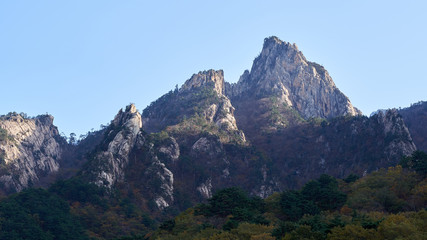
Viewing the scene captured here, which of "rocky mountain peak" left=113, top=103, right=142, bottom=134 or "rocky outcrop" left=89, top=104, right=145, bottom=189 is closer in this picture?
"rocky outcrop" left=89, top=104, right=145, bottom=189

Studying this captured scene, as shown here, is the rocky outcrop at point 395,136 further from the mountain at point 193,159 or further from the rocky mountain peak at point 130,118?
the rocky mountain peak at point 130,118

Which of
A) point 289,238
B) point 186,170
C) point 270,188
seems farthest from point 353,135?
point 289,238

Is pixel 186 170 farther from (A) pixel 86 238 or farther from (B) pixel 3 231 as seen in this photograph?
(B) pixel 3 231

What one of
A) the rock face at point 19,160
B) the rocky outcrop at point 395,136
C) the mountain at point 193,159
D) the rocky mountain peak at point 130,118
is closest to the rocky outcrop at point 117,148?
the rocky mountain peak at point 130,118

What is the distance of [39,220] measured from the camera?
355ft

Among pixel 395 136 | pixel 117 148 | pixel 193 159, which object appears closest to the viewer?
pixel 117 148

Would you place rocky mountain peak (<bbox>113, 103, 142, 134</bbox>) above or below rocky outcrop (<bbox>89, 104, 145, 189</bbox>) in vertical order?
above

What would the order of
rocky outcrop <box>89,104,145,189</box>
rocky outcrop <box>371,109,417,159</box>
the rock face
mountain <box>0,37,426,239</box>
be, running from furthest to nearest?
the rock face, rocky outcrop <box>371,109,417,159</box>, rocky outcrop <box>89,104,145,189</box>, mountain <box>0,37,426,239</box>

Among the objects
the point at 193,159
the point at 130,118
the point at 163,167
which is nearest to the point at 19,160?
the point at 130,118

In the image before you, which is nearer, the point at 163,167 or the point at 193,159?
the point at 163,167

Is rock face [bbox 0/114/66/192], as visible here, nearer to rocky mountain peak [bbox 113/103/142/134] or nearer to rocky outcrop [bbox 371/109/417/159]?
rocky mountain peak [bbox 113/103/142/134]

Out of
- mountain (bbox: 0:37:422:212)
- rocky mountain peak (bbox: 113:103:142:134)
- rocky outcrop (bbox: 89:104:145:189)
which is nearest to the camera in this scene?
rocky outcrop (bbox: 89:104:145:189)

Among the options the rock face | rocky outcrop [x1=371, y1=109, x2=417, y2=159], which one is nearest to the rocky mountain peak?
the rock face

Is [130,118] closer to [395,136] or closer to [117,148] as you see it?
[117,148]
